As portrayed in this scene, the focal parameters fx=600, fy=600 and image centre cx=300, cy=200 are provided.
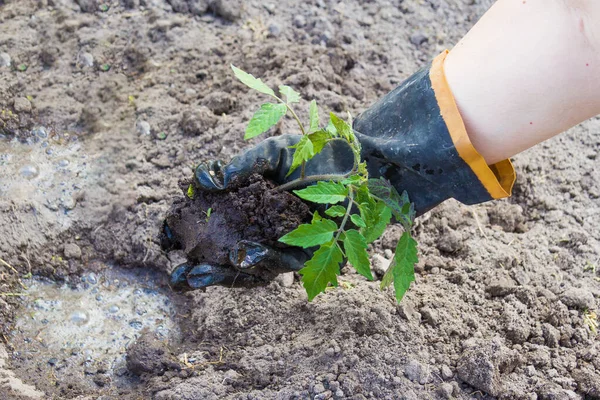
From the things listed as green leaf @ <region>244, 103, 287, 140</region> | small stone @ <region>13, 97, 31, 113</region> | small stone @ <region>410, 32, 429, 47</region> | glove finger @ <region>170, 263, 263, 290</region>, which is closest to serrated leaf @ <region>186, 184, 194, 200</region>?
glove finger @ <region>170, 263, 263, 290</region>

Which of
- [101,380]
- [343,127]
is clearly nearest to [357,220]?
[343,127]

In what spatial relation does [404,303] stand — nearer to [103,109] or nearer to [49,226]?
[49,226]

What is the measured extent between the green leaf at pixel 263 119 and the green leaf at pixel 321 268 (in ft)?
1.18

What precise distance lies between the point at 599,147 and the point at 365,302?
146cm

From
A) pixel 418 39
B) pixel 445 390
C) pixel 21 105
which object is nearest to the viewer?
pixel 445 390

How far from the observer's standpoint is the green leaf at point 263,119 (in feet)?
5.34

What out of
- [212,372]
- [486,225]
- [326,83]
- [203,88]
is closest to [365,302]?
[212,372]

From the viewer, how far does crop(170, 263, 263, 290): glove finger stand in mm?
1870

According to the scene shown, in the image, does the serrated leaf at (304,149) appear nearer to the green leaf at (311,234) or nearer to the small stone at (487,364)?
the green leaf at (311,234)

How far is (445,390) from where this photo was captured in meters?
1.81

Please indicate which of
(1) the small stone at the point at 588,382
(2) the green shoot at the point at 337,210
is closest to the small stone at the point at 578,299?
(1) the small stone at the point at 588,382

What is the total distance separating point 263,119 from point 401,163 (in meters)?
0.49

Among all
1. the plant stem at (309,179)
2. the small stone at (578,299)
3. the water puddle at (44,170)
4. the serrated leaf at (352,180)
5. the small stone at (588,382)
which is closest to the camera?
the serrated leaf at (352,180)

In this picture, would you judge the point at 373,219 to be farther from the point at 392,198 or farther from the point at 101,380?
the point at 101,380
